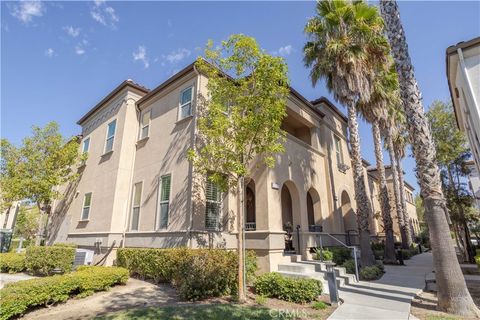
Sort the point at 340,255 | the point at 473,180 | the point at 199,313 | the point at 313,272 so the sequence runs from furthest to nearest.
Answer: the point at 473,180 → the point at 340,255 → the point at 313,272 → the point at 199,313

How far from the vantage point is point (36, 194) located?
17.0 m

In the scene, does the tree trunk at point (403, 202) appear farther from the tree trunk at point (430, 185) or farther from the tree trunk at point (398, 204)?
the tree trunk at point (430, 185)

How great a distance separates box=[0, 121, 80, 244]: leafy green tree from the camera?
1675cm

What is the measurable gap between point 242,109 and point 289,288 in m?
6.19

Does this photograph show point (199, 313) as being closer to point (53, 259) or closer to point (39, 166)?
point (53, 259)

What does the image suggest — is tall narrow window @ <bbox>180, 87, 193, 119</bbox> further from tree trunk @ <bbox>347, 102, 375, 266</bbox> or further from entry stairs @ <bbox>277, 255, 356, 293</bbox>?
tree trunk @ <bbox>347, 102, 375, 266</bbox>

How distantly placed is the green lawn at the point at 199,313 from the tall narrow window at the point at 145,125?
1018cm

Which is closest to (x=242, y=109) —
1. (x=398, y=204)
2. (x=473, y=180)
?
(x=398, y=204)

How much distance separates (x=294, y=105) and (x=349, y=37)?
462 cm

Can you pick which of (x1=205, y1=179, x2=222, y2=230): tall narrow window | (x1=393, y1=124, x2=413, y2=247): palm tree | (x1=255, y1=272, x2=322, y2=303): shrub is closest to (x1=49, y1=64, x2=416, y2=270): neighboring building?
(x1=205, y1=179, x2=222, y2=230): tall narrow window

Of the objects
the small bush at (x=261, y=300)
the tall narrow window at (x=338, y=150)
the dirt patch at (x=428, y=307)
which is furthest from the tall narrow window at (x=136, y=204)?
the tall narrow window at (x=338, y=150)

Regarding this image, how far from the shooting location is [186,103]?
13047 mm

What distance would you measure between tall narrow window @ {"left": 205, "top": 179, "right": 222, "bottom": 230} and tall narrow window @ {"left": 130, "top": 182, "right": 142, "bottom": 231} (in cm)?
435

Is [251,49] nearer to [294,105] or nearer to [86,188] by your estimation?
[294,105]
